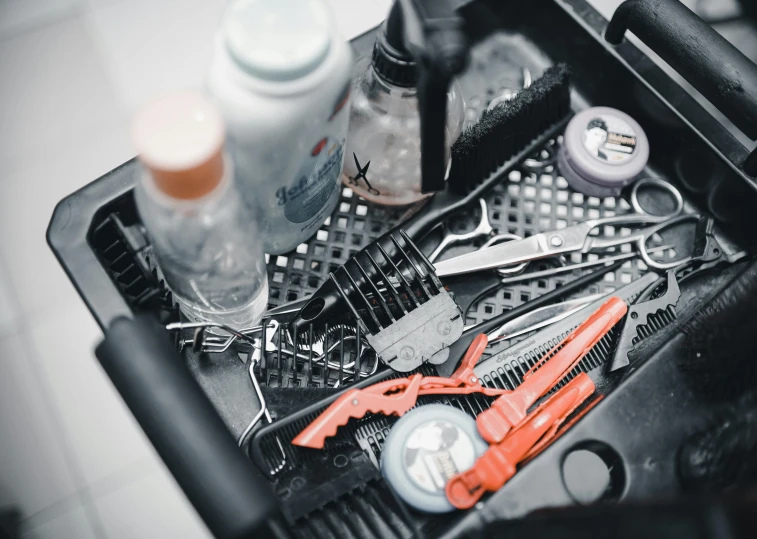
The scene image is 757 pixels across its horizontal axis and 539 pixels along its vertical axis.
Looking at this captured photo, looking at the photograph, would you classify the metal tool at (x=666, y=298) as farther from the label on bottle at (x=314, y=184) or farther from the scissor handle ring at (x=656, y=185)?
the label on bottle at (x=314, y=184)

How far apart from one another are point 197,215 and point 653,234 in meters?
0.38

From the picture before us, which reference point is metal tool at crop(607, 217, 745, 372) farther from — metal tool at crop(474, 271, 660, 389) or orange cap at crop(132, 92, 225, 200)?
orange cap at crop(132, 92, 225, 200)

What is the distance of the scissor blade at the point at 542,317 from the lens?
19.7 inches

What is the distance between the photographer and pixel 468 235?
0.53 metres

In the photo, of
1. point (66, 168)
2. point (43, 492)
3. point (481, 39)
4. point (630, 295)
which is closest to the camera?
point (630, 295)

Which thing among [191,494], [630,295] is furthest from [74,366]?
[630,295]

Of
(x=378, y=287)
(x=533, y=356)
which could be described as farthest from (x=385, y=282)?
(x=533, y=356)

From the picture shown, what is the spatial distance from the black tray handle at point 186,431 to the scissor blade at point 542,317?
22 centimetres

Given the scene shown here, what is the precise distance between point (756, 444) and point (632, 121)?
0.32 metres

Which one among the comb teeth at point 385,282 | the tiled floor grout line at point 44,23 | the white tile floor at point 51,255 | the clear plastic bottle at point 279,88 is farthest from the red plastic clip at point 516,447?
the tiled floor grout line at point 44,23

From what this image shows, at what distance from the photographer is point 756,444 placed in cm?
34

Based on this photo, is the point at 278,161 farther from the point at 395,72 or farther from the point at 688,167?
the point at 688,167

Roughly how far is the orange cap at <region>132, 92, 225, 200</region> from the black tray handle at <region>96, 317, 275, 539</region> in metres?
0.10

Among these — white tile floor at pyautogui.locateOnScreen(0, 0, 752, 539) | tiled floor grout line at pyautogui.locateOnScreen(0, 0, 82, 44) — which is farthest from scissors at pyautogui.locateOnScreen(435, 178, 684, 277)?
tiled floor grout line at pyautogui.locateOnScreen(0, 0, 82, 44)
